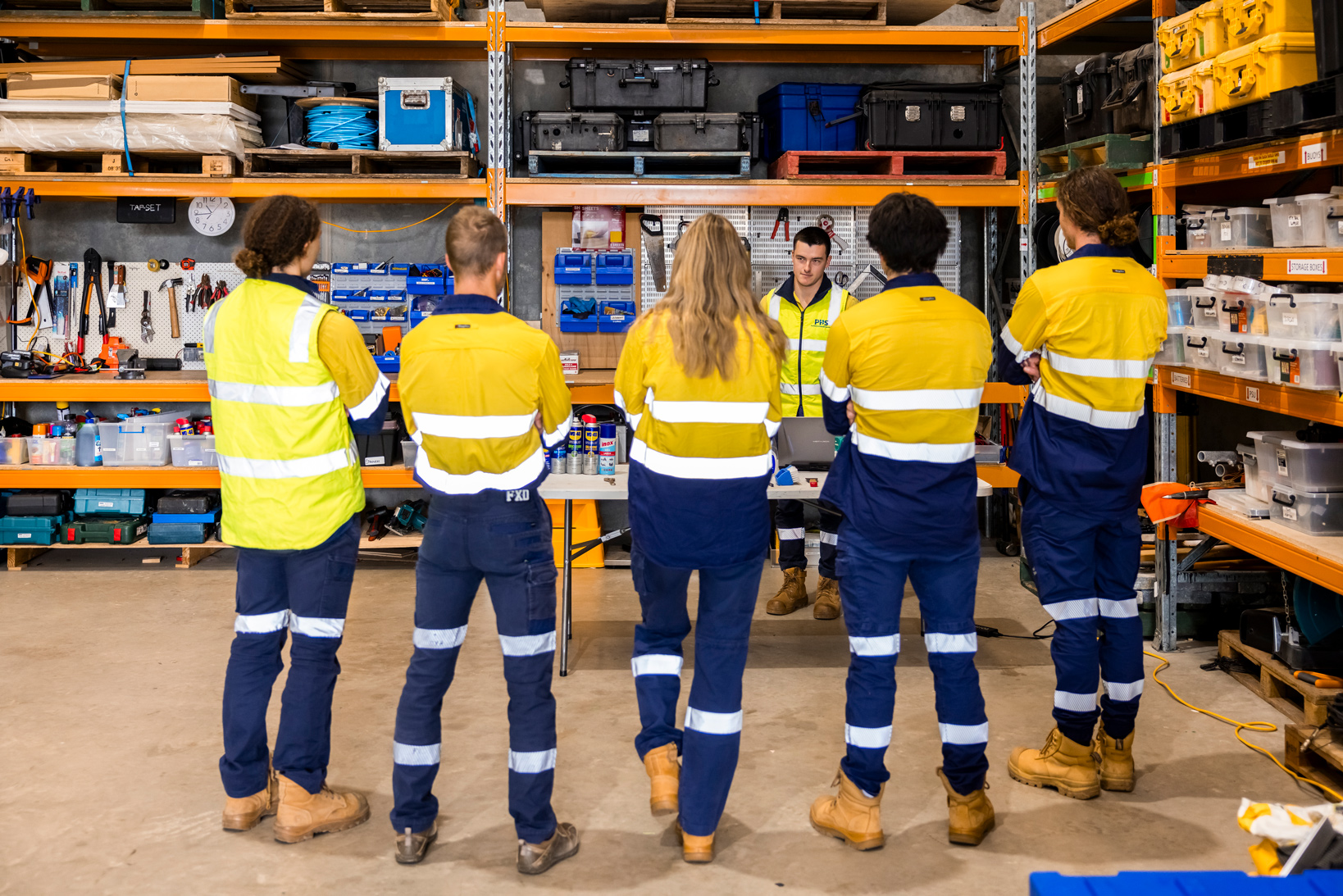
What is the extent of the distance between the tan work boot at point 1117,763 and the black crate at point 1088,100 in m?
3.48

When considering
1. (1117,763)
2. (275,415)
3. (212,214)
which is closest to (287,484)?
(275,415)

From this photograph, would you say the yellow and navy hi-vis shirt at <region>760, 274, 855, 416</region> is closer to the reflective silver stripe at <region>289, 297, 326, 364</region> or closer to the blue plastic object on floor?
the reflective silver stripe at <region>289, 297, 326, 364</region>

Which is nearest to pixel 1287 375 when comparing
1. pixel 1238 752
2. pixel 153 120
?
pixel 1238 752

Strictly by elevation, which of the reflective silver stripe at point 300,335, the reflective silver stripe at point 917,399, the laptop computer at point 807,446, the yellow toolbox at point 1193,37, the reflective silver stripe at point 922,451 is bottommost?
the laptop computer at point 807,446

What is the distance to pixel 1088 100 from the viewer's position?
6.33 meters

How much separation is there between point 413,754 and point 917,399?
1.81 metres

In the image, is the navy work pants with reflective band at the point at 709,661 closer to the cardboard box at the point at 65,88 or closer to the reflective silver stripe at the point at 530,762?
the reflective silver stripe at the point at 530,762

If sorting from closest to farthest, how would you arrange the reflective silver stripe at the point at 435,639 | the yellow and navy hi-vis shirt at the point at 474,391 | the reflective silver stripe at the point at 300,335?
the yellow and navy hi-vis shirt at the point at 474,391 < the reflective silver stripe at the point at 435,639 < the reflective silver stripe at the point at 300,335

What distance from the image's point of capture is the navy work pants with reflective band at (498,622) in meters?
3.24

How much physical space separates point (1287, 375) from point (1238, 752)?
1.43 meters

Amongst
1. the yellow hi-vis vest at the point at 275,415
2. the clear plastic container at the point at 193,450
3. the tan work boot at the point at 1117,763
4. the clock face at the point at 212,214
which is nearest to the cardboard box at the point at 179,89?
the clock face at the point at 212,214

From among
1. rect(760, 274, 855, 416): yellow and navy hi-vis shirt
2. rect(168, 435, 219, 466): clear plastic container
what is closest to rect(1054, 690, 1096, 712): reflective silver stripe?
rect(760, 274, 855, 416): yellow and navy hi-vis shirt

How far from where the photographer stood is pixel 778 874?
344 cm

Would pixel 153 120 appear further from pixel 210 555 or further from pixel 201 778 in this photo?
pixel 201 778
